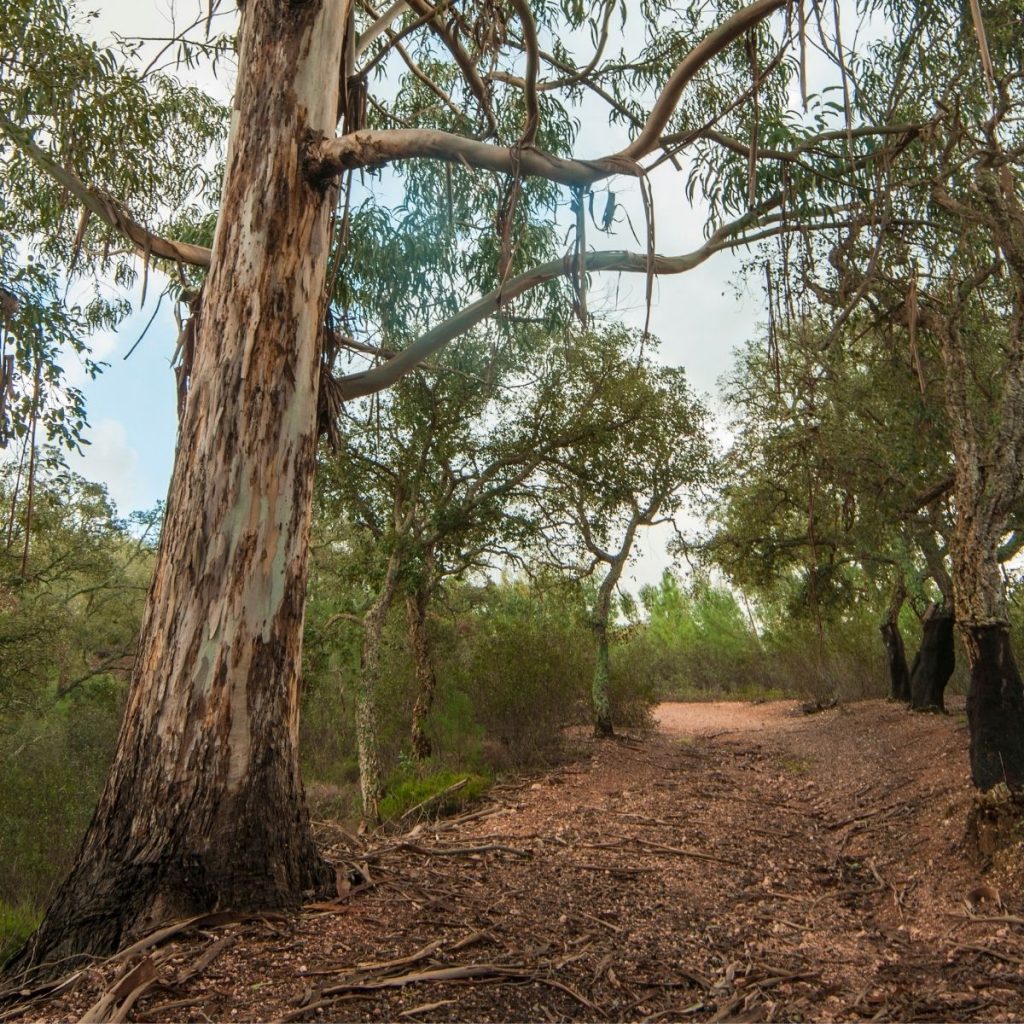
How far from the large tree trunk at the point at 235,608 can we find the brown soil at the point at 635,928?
28cm

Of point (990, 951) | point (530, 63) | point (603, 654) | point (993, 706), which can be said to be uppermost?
point (530, 63)

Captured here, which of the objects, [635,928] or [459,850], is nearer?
[635,928]

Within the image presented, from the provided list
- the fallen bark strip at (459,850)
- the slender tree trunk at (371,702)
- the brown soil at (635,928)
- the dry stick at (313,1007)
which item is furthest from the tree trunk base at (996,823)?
the slender tree trunk at (371,702)

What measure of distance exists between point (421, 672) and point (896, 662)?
831cm

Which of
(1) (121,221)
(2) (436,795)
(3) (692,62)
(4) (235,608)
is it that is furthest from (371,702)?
A: (3) (692,62)

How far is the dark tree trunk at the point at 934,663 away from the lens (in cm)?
1120

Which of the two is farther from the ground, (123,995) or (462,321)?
(462,321)

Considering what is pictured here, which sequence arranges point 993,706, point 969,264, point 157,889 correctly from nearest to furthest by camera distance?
point 157,889 → point 993,706 → point 969,264

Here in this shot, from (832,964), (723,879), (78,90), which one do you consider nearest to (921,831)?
(723,879)

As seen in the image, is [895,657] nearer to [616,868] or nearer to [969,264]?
[969,264]

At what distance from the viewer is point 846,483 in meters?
9.06

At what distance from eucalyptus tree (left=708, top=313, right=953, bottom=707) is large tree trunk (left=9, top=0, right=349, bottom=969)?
369 centimetres

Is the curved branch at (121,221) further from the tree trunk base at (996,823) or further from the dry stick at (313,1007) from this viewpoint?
the tree trunk base at (996,823)

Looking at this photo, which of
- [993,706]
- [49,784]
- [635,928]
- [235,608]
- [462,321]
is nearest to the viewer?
[235,608]
